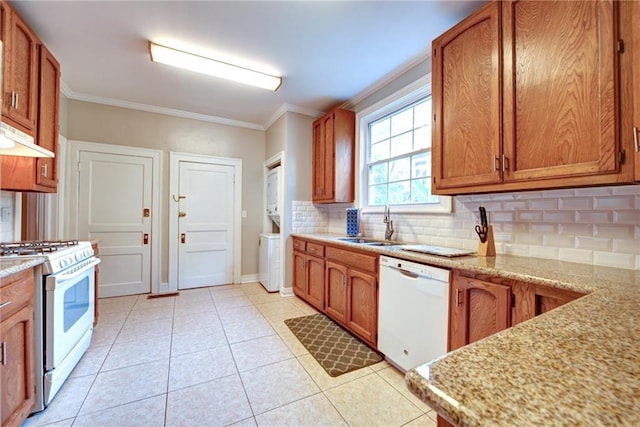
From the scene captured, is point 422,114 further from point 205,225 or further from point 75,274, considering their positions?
point 205,225

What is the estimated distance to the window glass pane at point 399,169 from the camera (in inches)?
108

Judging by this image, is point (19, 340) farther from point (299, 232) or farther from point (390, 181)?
point (390, 181)

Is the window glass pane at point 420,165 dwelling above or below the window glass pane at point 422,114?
below

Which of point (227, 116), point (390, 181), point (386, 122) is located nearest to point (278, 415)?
point (390, 181)

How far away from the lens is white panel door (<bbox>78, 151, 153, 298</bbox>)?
3.38m

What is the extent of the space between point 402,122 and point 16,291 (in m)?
3.11

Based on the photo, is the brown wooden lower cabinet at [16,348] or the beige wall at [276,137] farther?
the beige wall at [276,137]

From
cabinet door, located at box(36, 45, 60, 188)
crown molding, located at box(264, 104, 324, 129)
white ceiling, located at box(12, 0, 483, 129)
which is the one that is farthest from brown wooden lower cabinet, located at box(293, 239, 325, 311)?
cabinet door, located at box(36, 45, 60, 188)

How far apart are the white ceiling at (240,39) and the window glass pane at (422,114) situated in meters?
0.41

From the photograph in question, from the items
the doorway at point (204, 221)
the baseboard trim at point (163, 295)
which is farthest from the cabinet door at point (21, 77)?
the baseboard trim at point (163, 295)

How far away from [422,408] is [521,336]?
1.31 metres

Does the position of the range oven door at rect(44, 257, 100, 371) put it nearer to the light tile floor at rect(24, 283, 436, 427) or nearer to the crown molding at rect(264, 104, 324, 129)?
the light tile floor at rect(24, 283, 436, 427)

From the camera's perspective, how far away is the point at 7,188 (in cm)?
198

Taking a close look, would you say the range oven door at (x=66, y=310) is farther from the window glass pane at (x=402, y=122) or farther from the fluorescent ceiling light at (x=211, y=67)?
the window glass pane at (x=402, y=122)
